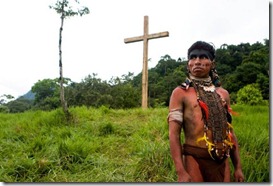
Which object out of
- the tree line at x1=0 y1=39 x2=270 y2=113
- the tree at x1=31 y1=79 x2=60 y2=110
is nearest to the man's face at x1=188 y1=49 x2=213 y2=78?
the tree line at x1=0 y1=39 x2=270 y2=113

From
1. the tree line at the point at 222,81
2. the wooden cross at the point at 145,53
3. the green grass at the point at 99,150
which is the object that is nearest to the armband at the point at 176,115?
the green grass at the point at 99,150

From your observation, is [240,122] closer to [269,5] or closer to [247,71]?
[269,5]

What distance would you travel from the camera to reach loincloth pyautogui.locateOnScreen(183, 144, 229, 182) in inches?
48.3

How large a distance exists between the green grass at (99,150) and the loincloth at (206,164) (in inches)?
28.3

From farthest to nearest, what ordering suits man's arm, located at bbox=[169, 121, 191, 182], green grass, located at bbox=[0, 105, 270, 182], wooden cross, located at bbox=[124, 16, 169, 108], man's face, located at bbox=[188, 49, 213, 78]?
wooden cross, located at bbox=[124, 16, 169, 108] < green grass, located at bbox=[0, 105, 270, 182] < man's face, located at bbox=[188, 49, 213, 78] < man's arm, located at bbox=[169, 121, 191, 182]

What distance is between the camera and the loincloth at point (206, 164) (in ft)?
4.02

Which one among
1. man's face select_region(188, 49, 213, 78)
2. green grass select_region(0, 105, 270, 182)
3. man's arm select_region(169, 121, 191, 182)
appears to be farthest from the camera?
green grass select_region(0, 105, 270, 182)

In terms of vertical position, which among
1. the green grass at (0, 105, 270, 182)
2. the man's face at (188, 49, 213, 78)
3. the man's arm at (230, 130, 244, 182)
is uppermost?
the man's face at (188, 49, 213, 78)

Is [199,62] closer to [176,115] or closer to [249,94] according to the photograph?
[176,115]

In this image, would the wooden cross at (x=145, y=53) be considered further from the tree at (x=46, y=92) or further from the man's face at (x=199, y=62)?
the man's face at (x=199, y=62)

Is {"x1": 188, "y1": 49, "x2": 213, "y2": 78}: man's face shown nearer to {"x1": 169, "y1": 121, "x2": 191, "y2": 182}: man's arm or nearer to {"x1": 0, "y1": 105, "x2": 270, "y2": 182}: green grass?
{"x1": 169, "y1": 121, "x2": 191, "y2": 182}: man's arm

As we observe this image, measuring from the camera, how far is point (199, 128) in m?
1.24

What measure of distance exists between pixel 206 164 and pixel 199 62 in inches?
16.0

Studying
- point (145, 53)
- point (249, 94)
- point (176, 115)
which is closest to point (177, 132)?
point (176, 115)
